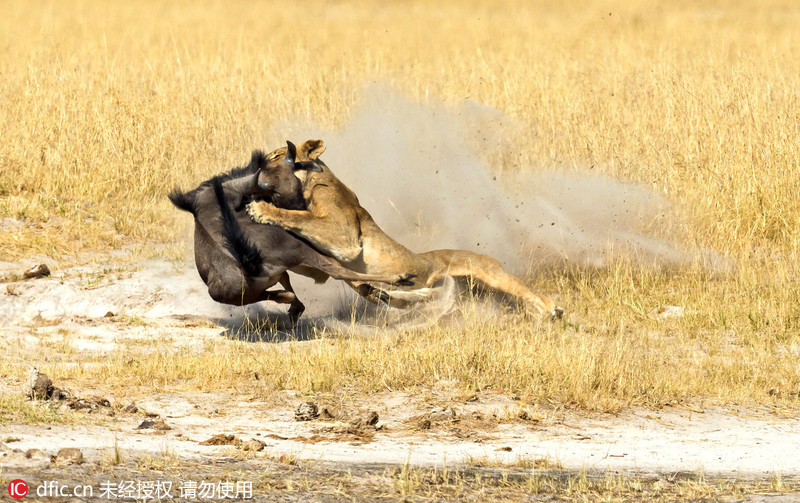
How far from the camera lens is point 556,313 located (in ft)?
28.4

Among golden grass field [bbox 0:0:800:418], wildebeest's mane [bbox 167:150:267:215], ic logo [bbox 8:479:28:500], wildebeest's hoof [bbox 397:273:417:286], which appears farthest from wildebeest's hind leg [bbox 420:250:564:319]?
ic logo [bbox 8:479:28:500]

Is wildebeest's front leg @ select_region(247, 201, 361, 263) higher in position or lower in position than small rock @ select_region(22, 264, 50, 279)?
higher

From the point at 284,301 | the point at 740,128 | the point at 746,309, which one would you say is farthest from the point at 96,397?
the point at 740,128

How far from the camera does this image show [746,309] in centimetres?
884

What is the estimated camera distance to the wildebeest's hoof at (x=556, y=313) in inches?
339

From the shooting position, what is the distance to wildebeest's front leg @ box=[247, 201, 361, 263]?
7.47 m

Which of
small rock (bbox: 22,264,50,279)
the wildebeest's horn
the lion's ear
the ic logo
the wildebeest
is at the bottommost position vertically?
small rock (bbox: 22,264,50,279)

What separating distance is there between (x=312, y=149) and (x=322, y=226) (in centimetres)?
71

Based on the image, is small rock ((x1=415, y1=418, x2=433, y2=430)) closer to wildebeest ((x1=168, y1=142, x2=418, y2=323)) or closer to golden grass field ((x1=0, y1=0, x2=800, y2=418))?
golden grass field ((x1=0, y1=0, x2=800, y2=418))

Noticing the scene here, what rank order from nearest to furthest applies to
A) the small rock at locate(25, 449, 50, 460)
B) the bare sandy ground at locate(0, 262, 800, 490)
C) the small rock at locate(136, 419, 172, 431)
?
the small rock at locate(25, 449, 50, 460) → the bare sandy ground at locate(0, 262, 800, 490) → the small rock at locate(136, 419, 172, 431)

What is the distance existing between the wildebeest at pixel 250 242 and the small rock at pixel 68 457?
2716 millimetres

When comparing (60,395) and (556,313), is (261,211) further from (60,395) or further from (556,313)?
(556,313)

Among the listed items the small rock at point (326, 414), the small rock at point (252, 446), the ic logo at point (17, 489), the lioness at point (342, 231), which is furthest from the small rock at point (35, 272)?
the ic logo at point (17, 489)

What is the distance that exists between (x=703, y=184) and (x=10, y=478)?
835 centimetres
